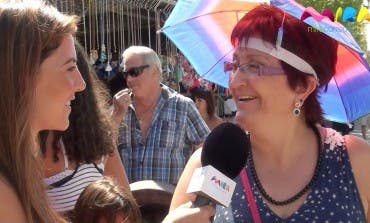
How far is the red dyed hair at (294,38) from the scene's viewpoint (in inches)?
90.0

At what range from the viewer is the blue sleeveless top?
2.17 m

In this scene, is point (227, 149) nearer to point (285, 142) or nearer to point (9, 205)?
point (285, 142)

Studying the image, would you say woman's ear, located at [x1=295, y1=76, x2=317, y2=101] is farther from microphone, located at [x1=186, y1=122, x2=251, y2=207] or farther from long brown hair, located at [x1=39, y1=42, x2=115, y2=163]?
long brown hair, located at [x1=39, y1=42, x2=115, y2=163]

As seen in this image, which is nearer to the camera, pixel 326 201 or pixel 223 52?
pixel 326 201

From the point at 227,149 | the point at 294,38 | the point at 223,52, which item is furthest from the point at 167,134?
the point at 227,149

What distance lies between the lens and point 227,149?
1.96 metres

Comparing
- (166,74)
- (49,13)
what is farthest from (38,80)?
(166,74)

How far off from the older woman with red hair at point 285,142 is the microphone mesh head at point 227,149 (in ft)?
0.43

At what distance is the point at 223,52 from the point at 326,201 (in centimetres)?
92

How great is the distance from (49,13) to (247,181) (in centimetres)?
108

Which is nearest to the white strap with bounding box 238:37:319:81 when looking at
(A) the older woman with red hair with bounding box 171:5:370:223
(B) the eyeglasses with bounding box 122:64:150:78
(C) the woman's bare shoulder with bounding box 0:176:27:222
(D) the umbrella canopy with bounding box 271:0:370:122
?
(A) the older woman with red hair with bounding box 171:5:370:223

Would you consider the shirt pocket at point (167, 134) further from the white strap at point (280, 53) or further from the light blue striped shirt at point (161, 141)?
the white strap at point (280, 53)

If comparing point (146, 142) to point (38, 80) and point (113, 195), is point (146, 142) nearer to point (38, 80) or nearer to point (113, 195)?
point (113, 195)

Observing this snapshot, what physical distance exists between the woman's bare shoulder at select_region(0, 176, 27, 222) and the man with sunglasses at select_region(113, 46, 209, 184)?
3.04 metres
